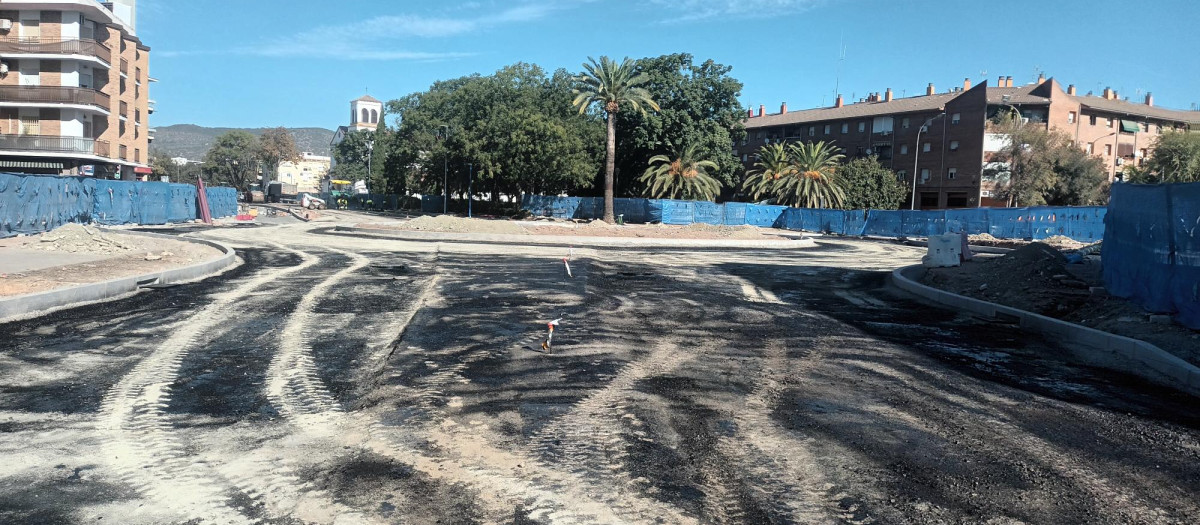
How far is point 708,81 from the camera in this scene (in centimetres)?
6531

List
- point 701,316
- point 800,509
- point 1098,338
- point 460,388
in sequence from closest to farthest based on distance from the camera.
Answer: point 800,509
point 460,388
point 1098,338
point 701,316

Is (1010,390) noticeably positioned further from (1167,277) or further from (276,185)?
(276,185)

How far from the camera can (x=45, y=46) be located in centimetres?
4809

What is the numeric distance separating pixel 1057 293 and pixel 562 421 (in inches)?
419

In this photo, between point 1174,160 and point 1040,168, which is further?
point 1040,168

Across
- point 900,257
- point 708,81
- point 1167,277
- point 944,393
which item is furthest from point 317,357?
point 708,81

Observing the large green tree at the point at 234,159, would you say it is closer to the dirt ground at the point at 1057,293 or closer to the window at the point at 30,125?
the window at the point at 30,125

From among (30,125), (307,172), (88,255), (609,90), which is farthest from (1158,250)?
(307,172)

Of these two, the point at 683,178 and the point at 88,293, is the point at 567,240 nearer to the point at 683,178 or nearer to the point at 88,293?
the point at 88,293

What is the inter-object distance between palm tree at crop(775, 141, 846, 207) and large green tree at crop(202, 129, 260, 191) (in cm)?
8607

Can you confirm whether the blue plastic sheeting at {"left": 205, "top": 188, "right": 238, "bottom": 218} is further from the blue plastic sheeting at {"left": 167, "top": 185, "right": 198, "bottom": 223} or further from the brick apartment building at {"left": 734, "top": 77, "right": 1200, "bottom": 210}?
the brick apartment building at {"left": 734, "top": 77, "right": 1200, "bottom": 210}

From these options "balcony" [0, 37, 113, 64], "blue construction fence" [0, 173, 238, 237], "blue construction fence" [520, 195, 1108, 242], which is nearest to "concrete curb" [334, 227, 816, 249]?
"blue construction fence" [520, 195, 1108, 242]

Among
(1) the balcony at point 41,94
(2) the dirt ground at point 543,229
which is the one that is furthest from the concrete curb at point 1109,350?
(1) the balcony at point 41,94

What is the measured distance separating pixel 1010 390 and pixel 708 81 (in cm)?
6095
